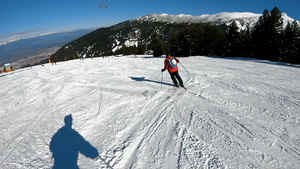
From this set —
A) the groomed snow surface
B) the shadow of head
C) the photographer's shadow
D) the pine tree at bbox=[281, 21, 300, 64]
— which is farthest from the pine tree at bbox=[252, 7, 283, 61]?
the photographer's shadow

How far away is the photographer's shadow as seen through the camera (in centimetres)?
338

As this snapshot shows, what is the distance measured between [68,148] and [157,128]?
8.34ft

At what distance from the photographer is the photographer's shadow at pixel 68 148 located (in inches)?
133

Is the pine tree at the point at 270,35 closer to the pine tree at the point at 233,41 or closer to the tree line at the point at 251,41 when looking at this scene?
the tree line at the point at 251,41

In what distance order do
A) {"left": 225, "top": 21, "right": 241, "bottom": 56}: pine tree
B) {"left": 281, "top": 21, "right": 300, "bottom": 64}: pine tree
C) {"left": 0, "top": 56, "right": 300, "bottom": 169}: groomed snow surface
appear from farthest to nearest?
{"left": 225, "top": 21, "right": 241, "bottom": 56}: pine tree
{"left": 281, "top": 21, "right": 300, "bottom": 64}: pine tree
{"left": 0, "top": 56, "right": 300, "bottom": 169}: groomed snow surface

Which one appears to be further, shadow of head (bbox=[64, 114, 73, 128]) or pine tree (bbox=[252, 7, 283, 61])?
pine tree (bbox=[252, 7, 283, 61])

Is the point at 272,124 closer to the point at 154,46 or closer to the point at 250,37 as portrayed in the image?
the point at 250,37

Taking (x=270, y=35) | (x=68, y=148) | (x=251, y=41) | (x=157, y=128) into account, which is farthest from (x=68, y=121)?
(x=251, y=41)

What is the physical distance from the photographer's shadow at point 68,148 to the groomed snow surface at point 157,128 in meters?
0.02

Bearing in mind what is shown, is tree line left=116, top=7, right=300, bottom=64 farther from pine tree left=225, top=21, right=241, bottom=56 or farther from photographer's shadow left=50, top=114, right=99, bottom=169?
photographer's shadow left=50, top=114, right=99, bottom=169

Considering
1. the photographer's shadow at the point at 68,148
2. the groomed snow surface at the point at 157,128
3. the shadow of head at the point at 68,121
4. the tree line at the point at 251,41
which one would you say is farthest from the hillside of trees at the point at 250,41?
the photographer's shadow at the point at 68,148

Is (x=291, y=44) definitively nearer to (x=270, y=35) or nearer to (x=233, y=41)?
(x=270, y=35)

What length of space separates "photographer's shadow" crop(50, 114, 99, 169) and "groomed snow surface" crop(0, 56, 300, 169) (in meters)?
0.02

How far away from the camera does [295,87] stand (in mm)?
7332
